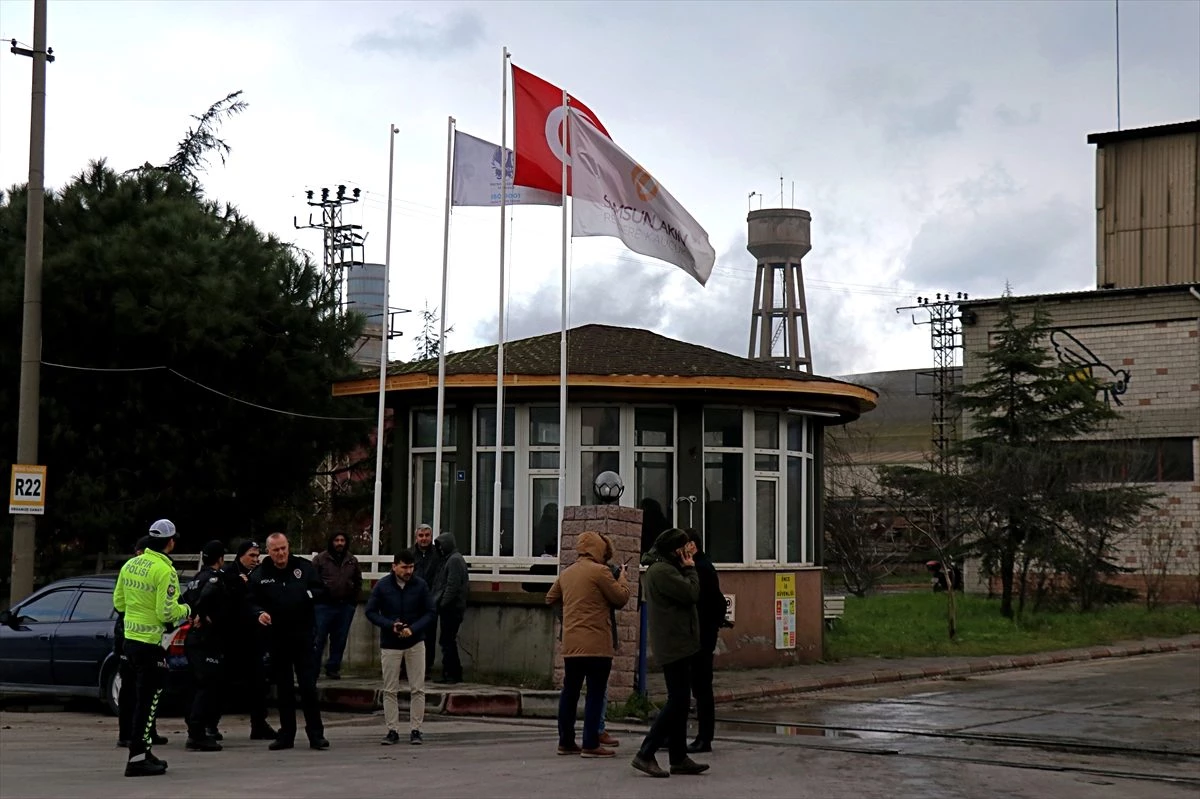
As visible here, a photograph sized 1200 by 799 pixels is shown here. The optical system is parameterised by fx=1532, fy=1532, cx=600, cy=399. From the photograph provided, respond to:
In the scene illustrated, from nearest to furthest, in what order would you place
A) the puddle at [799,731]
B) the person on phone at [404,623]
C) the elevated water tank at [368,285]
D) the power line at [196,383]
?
1. the person on phone at [404,623]
2. the puddle at [799,731]
3. the power line at [196,383]
4. the elevated water tank at [368,285]

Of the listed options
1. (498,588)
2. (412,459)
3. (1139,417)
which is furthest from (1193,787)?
(1139,417)

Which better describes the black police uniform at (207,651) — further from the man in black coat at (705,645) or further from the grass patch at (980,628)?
the grass patch at (980,628)

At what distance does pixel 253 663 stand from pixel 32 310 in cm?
831

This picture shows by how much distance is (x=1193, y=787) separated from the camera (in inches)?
437

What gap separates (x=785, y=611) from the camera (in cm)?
2188

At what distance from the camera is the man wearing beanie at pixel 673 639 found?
432 inches

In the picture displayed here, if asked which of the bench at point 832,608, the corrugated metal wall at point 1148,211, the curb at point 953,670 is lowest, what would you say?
the curb at point 953,670

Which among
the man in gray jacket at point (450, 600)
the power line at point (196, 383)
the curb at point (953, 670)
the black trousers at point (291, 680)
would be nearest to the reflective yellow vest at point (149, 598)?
the black trousers at point (291, 680)

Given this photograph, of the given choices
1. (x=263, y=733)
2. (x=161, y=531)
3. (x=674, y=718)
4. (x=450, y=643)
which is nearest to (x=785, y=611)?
(x=450, y=643)

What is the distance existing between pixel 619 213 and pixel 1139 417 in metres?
30.1

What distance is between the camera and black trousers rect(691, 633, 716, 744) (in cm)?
1202

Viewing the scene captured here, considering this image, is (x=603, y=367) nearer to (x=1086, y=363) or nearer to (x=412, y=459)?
(x=412, y=459)

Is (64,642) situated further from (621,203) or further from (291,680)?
(621,203)

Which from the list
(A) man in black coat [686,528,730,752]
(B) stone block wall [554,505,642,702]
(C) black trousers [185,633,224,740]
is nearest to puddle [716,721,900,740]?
(B) stone block wall [554,505,642,702]
